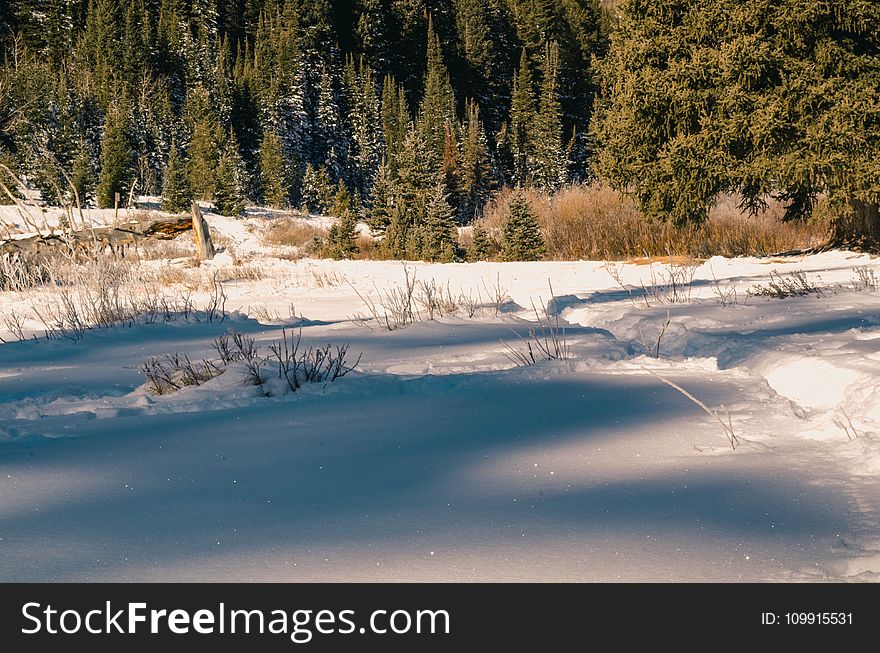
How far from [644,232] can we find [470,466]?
40.8 feet

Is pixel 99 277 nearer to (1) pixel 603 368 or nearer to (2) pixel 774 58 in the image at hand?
(1) pixel 603 368

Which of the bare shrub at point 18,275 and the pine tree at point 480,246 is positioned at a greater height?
the pine tree at point 480,246

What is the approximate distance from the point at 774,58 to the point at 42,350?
9.04 meters

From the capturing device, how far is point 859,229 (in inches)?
405

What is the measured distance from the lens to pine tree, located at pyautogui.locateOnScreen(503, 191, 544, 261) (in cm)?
1423

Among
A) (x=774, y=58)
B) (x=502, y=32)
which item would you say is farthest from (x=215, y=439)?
(x=502, y=32)

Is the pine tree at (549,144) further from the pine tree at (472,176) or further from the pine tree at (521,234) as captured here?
the pine tree at (521,234)

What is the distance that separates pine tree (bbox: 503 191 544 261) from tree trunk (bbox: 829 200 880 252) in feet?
17.6

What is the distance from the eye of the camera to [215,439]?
2.21 metres

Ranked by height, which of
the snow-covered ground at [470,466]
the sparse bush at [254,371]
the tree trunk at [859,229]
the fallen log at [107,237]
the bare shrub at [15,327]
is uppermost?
the fallen log at [107,237]

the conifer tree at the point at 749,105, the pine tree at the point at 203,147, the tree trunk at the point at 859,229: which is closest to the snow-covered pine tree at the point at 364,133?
the pine tree at the point at 203,147

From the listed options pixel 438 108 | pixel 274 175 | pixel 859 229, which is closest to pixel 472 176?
pixel 438 108

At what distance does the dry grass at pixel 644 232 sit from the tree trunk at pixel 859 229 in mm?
964

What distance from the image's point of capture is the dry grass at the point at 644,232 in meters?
12.1
